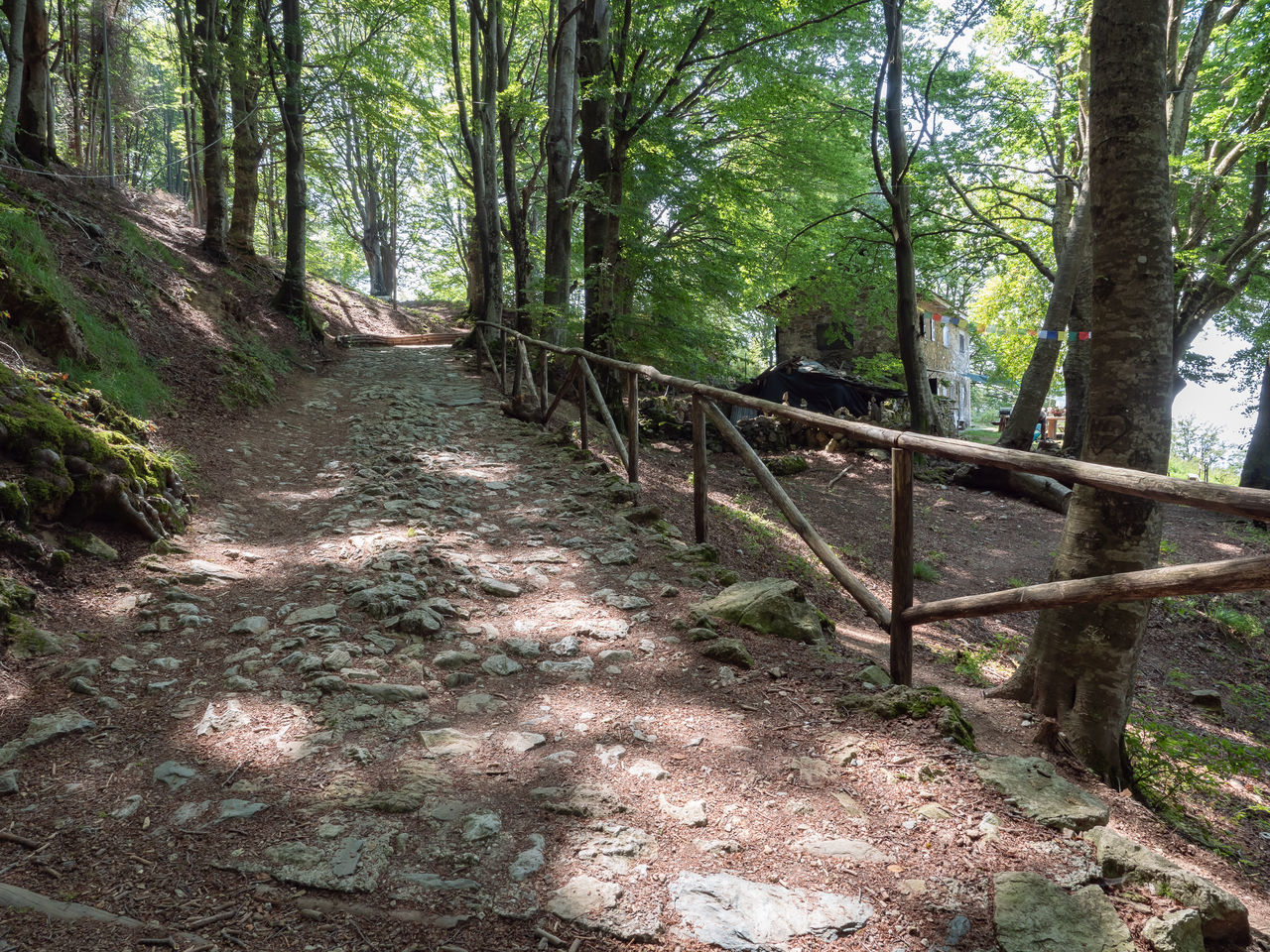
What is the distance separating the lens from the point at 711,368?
12.0 meters

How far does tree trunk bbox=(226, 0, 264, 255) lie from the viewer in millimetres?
11062

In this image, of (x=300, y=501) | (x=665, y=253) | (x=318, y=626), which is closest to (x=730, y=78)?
(x=665, y=253)

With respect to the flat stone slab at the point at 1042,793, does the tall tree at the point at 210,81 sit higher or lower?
higher

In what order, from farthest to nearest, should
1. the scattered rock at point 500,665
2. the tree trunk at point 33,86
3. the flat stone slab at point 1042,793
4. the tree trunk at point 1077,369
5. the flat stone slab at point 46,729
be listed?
the tree trunk at point 1077,369, the tree trunk at point 33,86, the scattered rock at point 500,665, the flat stone slab at point 46,729, the flat stone slab at point 1042,793

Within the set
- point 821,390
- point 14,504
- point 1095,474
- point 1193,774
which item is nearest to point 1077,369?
point 821,390

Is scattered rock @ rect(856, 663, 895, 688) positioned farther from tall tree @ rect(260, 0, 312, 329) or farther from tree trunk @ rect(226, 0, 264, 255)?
tall tree @ rect(260, 0, 312, 329)

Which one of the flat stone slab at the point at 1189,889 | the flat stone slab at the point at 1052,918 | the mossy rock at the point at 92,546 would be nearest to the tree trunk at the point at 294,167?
the mossy rock at the point at 92,546

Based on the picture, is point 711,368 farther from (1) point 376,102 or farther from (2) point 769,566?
(1) point 376,102

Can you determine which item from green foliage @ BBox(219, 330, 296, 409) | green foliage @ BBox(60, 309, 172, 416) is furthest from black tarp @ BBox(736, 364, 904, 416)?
green foliage @ BBox(60, 309, 172, 416)

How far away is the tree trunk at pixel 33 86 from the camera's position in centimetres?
917

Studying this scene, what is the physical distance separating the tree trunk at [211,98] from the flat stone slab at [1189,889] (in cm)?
1246

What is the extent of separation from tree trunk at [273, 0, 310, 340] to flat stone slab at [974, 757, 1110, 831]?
A: 13587mm

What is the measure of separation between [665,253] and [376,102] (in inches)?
295

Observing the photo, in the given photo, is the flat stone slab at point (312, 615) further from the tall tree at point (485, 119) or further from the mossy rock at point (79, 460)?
the tall tree at point (485, 119)
